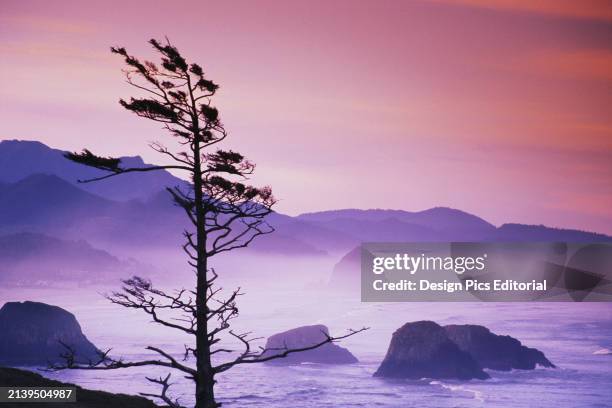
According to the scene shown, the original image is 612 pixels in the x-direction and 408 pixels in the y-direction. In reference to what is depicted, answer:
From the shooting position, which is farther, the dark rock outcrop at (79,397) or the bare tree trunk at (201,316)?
the dark rock outcrop at (79,397)

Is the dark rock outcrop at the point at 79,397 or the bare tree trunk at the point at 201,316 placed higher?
the bare tree trunk at the point at 201,316

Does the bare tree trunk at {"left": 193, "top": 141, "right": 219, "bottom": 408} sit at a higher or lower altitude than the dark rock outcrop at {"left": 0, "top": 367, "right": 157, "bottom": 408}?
higher

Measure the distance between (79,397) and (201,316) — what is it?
36.9 metres

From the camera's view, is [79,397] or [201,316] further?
[79,397]

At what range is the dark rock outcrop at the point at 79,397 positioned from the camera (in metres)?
51.3

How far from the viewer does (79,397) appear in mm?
54594

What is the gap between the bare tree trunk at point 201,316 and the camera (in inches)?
840

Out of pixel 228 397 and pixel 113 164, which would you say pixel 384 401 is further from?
pixel 113 164

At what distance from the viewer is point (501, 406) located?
18850cm

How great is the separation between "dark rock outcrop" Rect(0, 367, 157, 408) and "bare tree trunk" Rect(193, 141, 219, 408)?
2977cm

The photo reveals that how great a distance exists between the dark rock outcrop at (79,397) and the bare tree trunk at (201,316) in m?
29.8

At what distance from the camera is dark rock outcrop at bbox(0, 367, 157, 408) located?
51.3 m

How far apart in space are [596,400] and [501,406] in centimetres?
2136

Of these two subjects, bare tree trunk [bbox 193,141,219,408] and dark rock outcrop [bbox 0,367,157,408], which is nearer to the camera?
bare tree trunk [bbox 193,141,219,408]
